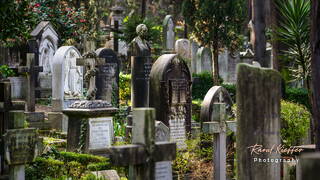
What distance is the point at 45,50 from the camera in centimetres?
1962

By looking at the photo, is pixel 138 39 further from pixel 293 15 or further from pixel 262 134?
pixel 262 134

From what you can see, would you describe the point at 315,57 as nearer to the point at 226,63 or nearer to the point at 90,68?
the point at 90,68

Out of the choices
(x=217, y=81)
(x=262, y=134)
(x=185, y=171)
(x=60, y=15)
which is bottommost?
(x=185, y=171)

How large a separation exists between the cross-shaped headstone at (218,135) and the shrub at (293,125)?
2.83m

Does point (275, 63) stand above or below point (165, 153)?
above

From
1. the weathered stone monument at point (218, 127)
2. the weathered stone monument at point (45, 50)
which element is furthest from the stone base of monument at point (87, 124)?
the weathered stone monument at point (45, 50)

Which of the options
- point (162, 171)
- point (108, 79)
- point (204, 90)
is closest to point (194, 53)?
point (204, 90)

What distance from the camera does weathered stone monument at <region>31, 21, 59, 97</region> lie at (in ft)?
62.6

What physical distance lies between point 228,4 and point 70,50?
985cm

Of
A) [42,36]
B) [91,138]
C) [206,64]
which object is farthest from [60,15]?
[91,138]

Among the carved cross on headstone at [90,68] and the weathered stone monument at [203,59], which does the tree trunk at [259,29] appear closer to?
the weathered stone monument at [203,59]

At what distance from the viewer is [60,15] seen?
2356 centimetres

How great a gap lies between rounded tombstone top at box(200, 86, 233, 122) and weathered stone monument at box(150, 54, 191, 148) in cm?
106

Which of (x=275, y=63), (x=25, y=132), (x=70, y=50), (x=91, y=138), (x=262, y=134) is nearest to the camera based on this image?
(x=262, y=134)
